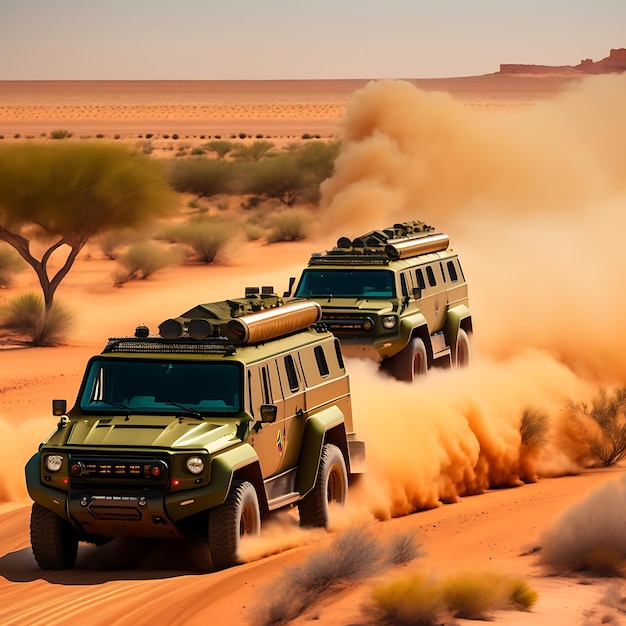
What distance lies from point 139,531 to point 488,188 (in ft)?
127

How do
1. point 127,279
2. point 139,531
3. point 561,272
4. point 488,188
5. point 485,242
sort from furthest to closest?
point 488,188
point 127,279
point 485,242
point 561,272
point 139,531

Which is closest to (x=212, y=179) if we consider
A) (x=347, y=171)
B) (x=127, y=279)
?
(x=347, y=171)

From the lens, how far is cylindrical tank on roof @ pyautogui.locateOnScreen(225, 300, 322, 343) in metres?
11.8

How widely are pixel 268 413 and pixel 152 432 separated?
36.2 inches

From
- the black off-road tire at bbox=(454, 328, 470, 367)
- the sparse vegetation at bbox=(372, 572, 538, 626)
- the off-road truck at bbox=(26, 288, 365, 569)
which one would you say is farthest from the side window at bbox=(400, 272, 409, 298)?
the sparse vegetation at bbox=(372, 572, 538, 626)

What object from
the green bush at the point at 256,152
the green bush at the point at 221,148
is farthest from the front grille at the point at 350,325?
the green bush at the point at 221,148

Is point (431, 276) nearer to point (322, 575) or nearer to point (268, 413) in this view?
point (268, 413)

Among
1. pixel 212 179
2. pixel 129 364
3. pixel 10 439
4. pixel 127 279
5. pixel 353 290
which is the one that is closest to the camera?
pixel 129 364

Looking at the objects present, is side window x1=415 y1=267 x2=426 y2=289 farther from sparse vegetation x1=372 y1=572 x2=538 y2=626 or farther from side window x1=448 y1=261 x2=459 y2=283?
sparse vegetation x1=372 y1=572 x2=538 y2=626

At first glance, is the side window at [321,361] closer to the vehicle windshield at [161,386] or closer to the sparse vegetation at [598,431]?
the vehicle windshield at [161,386]

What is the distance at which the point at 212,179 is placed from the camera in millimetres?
62406

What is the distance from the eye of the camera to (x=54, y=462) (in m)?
11.0

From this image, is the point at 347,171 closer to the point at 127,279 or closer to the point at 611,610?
the point at 127,279

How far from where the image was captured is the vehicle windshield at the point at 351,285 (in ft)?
63.6
